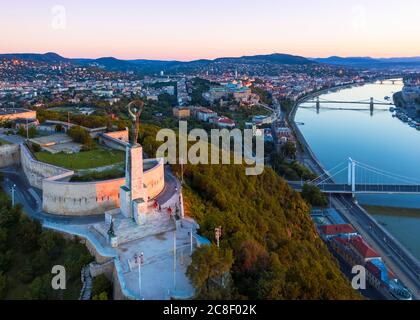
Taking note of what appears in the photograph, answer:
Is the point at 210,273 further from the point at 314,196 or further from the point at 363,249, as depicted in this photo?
the point at 314,196

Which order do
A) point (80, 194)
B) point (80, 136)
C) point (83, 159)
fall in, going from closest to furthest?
point (80, 194), point (83, 159), point (80, 136)

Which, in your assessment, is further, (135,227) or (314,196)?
(314,196)

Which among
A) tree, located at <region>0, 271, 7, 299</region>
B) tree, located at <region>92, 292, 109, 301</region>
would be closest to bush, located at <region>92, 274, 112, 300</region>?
tree, located at <region>92, 292, 109, 301</region>

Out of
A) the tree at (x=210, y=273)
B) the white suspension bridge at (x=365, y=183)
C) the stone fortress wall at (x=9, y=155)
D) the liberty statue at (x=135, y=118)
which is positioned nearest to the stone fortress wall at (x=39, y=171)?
the stone fortress wall at (x=9, y=155)

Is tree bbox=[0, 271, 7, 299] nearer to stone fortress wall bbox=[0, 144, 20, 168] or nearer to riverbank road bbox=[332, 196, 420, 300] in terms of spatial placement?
stone fortress wall bbox=[0, 144, 20, 168]

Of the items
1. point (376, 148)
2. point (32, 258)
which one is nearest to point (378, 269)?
point (32, 258)

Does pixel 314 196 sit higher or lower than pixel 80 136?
lower
